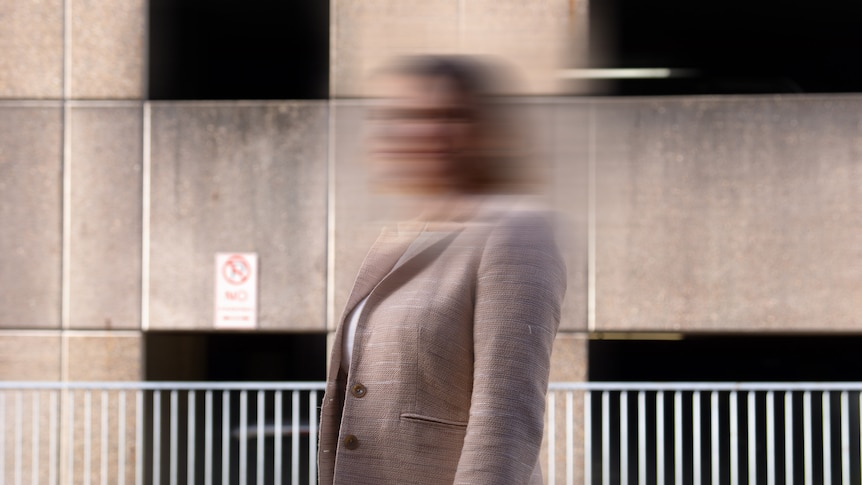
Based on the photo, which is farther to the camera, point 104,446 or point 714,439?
point 104,446

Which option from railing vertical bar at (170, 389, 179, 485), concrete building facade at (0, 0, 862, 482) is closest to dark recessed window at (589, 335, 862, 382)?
concrete building facade at (0, 0, 862, 482)

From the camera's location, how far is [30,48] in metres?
6.30

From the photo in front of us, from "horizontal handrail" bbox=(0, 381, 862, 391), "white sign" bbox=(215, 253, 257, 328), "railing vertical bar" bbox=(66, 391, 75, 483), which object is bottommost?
"railing vertical bar" bbox=(66, 391, 75, 483)

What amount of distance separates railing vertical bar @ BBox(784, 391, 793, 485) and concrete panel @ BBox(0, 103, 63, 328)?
16.1 feet

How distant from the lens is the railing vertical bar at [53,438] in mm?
5988

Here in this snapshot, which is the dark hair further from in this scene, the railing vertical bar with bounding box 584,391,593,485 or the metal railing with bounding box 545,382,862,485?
the railing vertical bar with bounding box 584,391,593,485

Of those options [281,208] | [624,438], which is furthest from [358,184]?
[281,208]

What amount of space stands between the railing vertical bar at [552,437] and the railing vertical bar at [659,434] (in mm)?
634

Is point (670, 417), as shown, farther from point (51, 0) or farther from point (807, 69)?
point (51, 0)

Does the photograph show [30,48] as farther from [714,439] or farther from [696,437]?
[714,439]

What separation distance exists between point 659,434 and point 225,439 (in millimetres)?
2661

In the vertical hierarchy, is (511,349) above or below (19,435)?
above

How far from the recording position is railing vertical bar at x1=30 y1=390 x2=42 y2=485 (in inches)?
224

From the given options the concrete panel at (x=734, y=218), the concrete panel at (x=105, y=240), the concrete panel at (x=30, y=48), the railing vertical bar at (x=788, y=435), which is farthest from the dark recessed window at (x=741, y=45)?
the concrete panel at (x=30, y=48)
